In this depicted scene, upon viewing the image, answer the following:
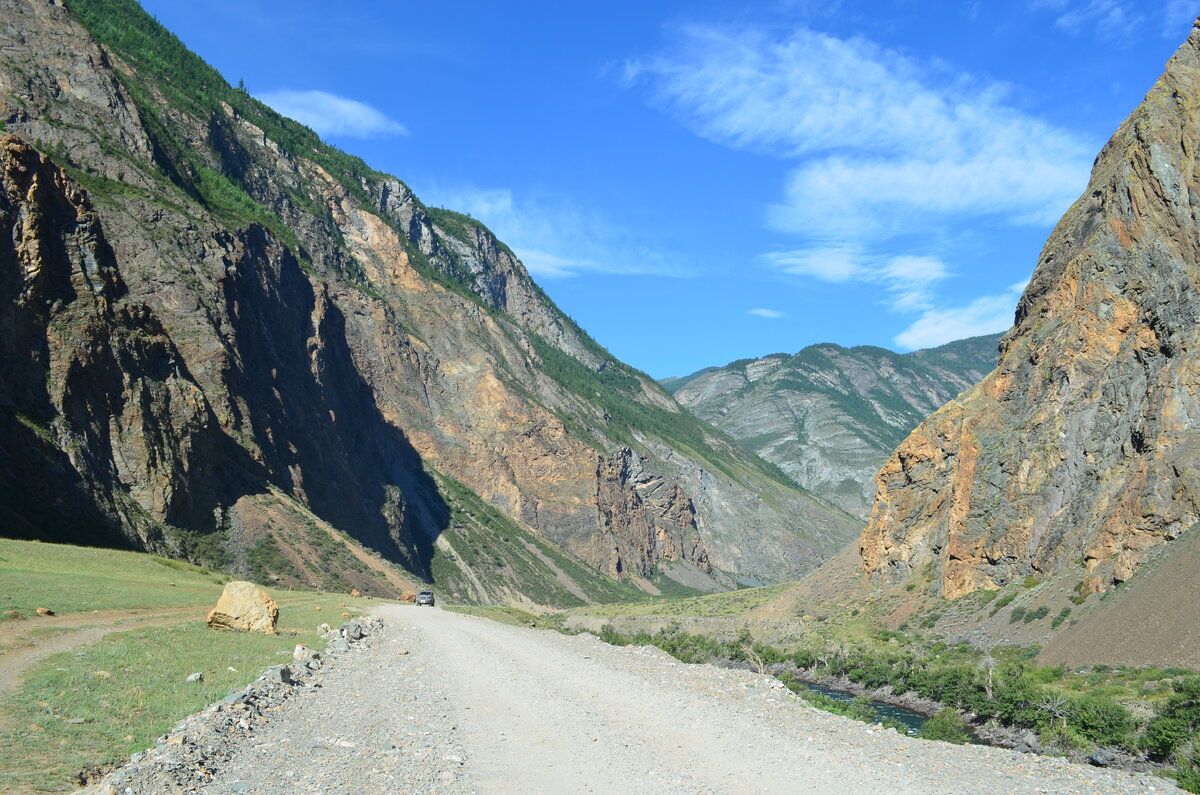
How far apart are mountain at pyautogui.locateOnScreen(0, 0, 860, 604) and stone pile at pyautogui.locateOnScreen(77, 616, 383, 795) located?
112 feet

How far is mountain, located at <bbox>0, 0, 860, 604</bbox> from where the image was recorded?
5494cm

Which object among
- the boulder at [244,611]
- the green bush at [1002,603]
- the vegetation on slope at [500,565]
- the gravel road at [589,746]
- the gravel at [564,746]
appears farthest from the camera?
the vegetation on slope at [500,565]

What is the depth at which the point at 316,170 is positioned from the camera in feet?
531

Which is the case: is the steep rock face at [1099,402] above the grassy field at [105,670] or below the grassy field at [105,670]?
above

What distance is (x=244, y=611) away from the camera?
25.7 meters

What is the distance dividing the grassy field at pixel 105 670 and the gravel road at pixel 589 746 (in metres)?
1.67

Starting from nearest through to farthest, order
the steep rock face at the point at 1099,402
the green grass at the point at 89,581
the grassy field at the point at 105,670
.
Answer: the grassy field at the point at 105,670 < the green grass at the point at 89,581 < the steep rock face at the point at 1099,402

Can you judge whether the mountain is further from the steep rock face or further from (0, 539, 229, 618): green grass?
the steep rock face

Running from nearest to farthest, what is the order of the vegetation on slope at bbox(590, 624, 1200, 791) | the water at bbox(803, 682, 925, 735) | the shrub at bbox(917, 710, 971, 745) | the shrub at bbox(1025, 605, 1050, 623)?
the vegetation on slope at bbox(590, 624, 1200, 791) → the shrub at bbox(917, 710, 971, 745) → the water at bbox(803, 682, 925, 735) → the shrub at bbox(1025, 605, 1050, 623)

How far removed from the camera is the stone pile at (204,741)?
1002 centimetres

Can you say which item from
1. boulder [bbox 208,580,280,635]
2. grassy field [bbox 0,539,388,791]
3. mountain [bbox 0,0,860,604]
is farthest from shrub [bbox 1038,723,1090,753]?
mountain [bbox 0,0,860,604]

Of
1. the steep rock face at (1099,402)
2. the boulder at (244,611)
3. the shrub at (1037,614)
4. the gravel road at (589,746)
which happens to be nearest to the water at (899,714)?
the shrub at (1037,614)

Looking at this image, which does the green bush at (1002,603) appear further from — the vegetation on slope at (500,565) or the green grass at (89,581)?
the vegetation on slope at (500,565)

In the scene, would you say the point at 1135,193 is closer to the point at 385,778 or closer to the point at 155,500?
the point at 385,778
